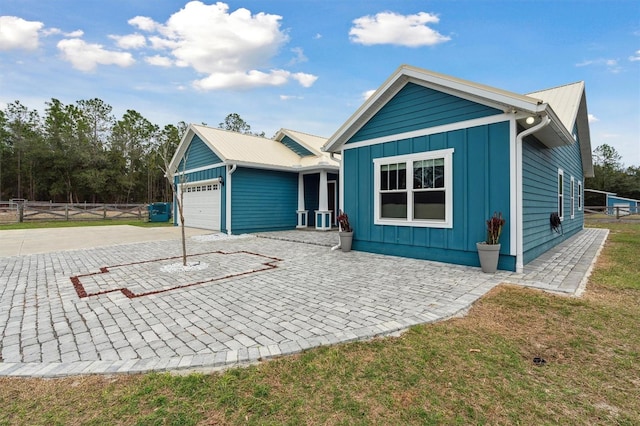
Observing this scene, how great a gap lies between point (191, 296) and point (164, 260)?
3.16m

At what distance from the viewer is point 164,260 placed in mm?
6906

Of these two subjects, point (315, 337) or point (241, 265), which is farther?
point (241, 265)

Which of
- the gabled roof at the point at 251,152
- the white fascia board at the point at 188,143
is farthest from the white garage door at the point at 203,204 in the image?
the gabled roof at the point at 251,152

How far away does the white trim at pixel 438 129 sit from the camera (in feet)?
18.5

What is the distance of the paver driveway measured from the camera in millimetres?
2662

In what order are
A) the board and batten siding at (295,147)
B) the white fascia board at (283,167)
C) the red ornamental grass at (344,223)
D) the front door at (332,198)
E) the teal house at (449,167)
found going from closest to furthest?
1. the teal house at (449,167)
2. the red ornamental grass at (344,223)
3. the white fascia board at (283,167)
4. the front door at (332,198)
5. the board and batten siding at (295,147)

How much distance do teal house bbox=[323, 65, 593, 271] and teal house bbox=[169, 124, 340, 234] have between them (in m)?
4.84

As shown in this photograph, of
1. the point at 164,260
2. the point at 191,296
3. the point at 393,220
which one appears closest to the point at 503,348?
the point at 191,296

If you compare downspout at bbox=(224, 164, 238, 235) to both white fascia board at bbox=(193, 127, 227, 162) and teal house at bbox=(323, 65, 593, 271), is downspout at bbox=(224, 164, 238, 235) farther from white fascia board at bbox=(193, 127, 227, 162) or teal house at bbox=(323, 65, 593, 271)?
teal house at bbox=(323, 65, 593, 271)

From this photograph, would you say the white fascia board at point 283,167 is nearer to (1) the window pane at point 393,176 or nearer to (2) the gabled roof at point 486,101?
(2) the gabled roof at point 486,101

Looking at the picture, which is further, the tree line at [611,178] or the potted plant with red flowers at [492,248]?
the tree line at [611,178]

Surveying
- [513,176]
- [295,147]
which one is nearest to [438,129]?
[513,176]

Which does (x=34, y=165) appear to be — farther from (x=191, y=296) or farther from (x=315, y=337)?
(x=315, y=337)

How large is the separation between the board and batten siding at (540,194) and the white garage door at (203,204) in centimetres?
1073
